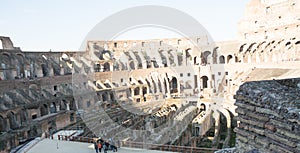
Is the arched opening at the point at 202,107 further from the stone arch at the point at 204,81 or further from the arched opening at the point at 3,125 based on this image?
the arched opening at the point at 3,125

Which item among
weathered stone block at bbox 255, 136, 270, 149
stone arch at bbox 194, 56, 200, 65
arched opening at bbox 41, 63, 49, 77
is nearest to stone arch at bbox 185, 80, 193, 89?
stone arch at bbox 194, 56, 200, 65

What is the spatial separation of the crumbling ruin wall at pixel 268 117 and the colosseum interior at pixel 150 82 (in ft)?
3.52

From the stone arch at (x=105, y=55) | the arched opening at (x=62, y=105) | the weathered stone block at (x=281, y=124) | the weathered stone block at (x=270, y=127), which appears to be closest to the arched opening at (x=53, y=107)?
the arched opening at (x=62, y=105)

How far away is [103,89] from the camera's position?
88.1 feet

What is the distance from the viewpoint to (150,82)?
99.1ft

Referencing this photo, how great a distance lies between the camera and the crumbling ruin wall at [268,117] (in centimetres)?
348

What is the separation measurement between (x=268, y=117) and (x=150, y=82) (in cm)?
2637

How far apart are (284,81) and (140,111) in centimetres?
1865

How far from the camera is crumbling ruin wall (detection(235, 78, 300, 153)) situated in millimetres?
3484

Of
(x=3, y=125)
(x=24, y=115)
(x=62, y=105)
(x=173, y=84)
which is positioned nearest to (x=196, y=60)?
(x=173, y=84)

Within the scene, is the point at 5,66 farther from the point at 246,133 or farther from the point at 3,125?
the point at 246,133

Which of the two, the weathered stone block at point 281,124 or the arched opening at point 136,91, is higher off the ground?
the weathered stone block at point 281,124

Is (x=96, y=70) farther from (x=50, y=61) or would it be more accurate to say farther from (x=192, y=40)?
(x=192, y=40)

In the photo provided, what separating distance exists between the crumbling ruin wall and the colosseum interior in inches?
42.2
